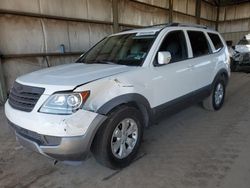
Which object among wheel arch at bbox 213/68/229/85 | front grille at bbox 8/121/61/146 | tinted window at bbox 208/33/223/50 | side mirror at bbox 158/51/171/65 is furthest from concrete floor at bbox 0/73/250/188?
tinted window at bbox 208/33/223/50

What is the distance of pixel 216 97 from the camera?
16.5ft

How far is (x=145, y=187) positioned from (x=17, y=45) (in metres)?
5.10

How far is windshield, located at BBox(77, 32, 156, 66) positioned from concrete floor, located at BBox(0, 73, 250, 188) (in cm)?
132

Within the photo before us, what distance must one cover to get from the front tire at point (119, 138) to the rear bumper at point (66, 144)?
0.15 m

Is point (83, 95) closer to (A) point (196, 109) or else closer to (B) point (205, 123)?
(B) point (205, 123)

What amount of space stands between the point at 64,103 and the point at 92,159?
1124 millimetres

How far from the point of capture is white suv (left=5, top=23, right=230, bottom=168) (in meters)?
2.35

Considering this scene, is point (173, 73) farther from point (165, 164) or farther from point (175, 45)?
point (165, 164)

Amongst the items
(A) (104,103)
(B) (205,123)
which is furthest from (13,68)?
(B) (205,123)

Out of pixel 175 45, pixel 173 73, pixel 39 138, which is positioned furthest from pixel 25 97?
pixel 175 45

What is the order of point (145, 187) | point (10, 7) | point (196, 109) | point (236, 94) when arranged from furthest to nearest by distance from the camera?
point (236, 94), point (10, 7), point (196, 109), point (145, 187)

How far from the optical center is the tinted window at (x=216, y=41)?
4864 millimetres

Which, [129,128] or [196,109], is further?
[196,109]

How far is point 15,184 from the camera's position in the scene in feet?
8.70
